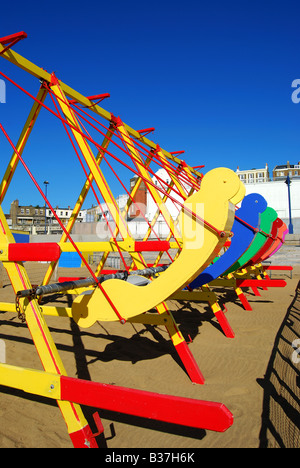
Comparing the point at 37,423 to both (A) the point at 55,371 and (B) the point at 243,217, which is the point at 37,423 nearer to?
(A) the point at 55,371

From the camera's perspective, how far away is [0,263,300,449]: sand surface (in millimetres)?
3182

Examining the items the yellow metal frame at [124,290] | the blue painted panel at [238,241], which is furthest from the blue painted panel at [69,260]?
the yellow metal frame at [124,290]

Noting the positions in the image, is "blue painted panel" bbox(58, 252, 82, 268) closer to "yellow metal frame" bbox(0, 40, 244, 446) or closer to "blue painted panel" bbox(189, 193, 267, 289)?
"blue painted panel" bbox(189, 193, 267, 289)

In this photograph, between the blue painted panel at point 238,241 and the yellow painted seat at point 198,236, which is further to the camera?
the blue painted panel at point 238,241

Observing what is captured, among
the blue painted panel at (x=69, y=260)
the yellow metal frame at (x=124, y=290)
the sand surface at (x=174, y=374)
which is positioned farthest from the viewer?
the blue painted panel at (x=69, y=260)

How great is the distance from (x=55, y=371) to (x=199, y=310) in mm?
6512

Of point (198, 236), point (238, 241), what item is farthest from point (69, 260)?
point (198, 236)

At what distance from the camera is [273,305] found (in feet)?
31.2

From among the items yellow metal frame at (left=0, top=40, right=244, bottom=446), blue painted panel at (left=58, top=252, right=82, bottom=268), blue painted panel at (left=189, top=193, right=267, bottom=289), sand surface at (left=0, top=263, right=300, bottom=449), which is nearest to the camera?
yellow metal frame at (left=0, top=40, right=244, bottom=446)

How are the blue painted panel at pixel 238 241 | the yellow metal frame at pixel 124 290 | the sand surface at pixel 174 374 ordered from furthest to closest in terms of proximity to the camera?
the blue painted panel at pixel 238 241, the sand surface at pixel 174 374, the yellow metal frame at pixel 124 290

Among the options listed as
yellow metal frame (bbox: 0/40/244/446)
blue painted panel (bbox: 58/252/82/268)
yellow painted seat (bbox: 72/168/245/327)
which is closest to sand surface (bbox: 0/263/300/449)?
yellow metal frame (bbox: 0/40/244/446)

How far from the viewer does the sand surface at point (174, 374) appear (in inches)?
125

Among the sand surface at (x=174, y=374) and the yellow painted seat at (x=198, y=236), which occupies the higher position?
the yellow painted seat at (x=198, y=236)

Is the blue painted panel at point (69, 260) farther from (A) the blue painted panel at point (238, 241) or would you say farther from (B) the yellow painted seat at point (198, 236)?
(B) the yellow painted seat at point (198, 236)
